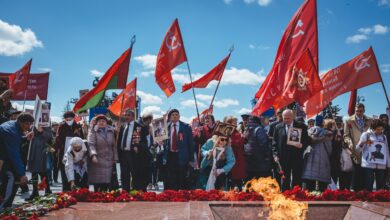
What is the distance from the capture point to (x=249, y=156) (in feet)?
27.6

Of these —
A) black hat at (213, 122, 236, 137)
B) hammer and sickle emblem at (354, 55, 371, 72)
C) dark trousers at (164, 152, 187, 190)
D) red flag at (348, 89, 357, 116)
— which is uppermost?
hammer and sickle emblem at (354, 55, 371, 72)

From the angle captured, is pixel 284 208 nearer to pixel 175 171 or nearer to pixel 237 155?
pixel 237 155

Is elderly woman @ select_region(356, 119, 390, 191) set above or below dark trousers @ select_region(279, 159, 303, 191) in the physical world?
above

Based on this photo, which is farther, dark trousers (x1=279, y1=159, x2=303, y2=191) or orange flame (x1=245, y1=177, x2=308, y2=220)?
dark trousers (x1=279, y1=159, x2=303, y2=191)

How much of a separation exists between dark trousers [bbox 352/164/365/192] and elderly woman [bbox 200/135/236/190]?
3.20 metres

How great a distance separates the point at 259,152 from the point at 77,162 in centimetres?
375

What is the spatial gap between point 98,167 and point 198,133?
3010mm

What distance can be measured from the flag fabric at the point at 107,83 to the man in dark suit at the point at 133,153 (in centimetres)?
96

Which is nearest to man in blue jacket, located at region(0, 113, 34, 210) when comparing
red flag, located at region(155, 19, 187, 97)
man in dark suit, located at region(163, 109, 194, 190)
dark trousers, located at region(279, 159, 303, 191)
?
man in dark suit, located at region(163, 109, 194, 190)

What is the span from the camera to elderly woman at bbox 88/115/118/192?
7559 millimetres

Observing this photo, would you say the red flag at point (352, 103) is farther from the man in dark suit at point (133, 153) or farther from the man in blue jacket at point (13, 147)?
the man in blue jacket at point (13, 147)

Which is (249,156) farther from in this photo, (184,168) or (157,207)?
(157,207)

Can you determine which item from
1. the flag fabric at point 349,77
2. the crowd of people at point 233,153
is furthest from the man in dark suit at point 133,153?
the flag fabric at point 349,77

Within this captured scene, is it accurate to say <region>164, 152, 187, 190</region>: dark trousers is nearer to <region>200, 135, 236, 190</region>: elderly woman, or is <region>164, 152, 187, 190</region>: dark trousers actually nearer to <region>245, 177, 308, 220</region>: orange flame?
<region>200, 135, 236, 190</region>: elderly woman
